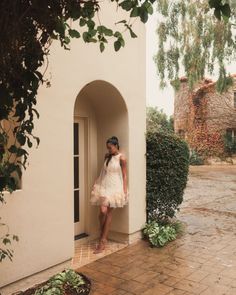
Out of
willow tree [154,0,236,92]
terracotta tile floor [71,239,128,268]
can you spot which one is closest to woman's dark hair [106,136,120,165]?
terracotta tile floor [71,239,128,268]

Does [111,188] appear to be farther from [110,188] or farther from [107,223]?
[107,223]

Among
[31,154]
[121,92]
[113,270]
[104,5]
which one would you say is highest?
[104,5]

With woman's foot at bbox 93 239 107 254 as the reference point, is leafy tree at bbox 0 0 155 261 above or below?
above

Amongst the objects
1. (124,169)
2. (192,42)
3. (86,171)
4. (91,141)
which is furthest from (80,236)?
(192,42)

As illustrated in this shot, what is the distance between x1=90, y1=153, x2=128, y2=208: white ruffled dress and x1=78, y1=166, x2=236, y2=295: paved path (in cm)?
86

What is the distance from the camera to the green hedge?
253 inches

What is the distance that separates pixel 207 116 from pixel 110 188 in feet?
65.6

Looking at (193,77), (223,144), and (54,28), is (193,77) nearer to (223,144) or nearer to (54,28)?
(223,144)

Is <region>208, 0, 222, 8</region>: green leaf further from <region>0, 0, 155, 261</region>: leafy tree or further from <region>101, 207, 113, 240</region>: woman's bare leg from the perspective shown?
<region>101, 207, 113, 240</region>: woman's bare leg

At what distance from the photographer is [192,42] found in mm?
16156

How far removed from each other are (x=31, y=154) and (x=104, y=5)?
282 centimetres

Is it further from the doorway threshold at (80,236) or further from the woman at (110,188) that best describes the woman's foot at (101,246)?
the doorway threshold at (80,236)

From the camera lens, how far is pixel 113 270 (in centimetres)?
496

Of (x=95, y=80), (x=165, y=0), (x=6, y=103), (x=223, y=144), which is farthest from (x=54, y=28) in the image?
(x=223, y=144)
